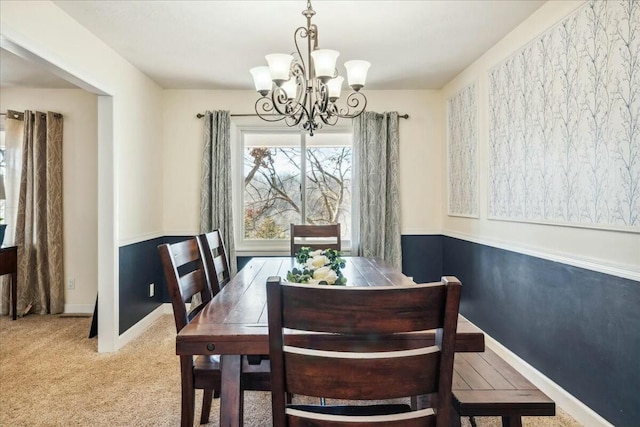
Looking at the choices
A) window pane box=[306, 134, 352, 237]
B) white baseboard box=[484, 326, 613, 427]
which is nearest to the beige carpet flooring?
white baseboard box=[484, 326, 613, 427]

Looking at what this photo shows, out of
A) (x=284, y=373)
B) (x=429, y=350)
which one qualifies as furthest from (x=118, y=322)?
(x=429, y=350)

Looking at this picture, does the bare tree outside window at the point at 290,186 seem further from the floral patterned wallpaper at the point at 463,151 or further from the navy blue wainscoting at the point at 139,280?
the floral patterned wallpaper at the point at 463,151

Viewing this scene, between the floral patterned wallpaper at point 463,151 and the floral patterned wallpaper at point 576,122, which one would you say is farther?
the floral patterned wallpaper at point 463,151

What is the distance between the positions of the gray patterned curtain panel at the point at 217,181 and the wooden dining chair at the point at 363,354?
10.4 feet

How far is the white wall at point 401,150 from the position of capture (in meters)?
4.12

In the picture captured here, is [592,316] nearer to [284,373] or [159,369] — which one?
[284,373]

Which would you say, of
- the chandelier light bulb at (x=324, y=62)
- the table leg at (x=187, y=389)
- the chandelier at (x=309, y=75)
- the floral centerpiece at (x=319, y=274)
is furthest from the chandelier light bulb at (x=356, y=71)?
the table leg at (x=187, y=389)

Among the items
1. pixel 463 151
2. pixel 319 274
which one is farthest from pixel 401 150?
pixel 319 274

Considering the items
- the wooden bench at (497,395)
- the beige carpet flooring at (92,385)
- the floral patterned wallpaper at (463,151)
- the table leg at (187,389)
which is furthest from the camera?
the floral patterned wallpaper at (463,151)

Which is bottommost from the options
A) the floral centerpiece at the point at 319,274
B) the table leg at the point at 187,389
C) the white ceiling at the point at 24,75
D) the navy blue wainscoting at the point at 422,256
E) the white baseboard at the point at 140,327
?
the white baseboard at the point at 140,327

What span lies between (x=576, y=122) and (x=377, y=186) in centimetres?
210

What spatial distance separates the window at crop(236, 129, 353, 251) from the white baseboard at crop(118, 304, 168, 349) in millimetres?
1061

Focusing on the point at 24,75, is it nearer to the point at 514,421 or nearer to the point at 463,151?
the point at 463,151

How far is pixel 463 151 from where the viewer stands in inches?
141
